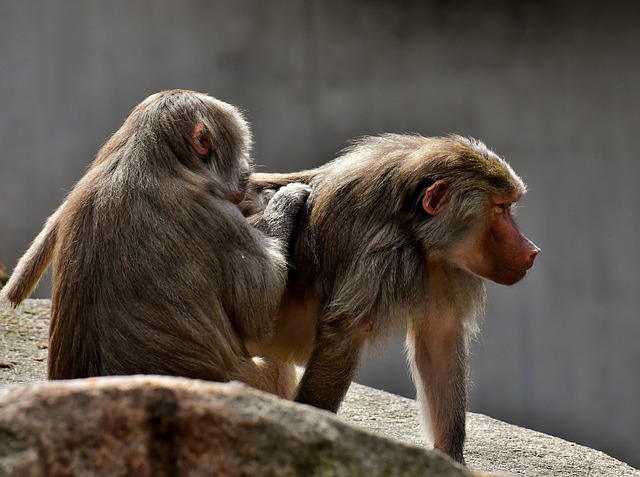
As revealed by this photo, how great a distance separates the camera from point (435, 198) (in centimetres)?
375

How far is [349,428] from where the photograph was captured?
84.4 inches

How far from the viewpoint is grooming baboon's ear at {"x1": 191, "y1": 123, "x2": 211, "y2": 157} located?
11.6ft

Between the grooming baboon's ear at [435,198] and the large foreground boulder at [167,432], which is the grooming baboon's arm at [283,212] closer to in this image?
the grooming baboon's ear at [435,198]

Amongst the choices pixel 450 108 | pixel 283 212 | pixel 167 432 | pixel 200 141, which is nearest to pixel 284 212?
pixel 283 212

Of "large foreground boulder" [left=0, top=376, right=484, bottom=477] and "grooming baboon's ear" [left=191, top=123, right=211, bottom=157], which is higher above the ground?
"grooming baboon's ear" [left=191, top=123, right=211, bottom=157]

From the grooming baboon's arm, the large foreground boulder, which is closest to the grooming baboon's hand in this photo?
the grooming baboon's arm

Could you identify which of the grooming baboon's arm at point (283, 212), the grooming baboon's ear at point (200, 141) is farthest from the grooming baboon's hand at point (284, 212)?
the grooming baboon's ear at point (200, 141)

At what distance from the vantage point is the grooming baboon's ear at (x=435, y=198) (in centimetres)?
373

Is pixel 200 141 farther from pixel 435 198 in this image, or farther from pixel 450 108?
pixel 450 108

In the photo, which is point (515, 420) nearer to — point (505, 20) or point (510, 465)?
point (505, 20)

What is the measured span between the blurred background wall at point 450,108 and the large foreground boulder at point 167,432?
19.5 ft

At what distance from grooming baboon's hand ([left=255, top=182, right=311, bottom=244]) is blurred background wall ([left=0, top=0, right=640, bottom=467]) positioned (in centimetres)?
406

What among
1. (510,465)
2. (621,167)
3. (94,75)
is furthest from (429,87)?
(510,465)

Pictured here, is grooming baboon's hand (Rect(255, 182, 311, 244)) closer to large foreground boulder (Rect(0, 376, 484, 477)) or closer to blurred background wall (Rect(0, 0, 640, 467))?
large foreground boulder (Rect(0, 376, 484, 477))
